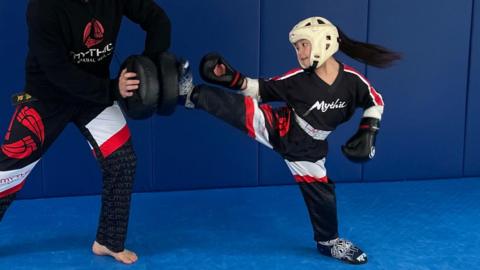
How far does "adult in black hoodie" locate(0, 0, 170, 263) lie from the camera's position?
8.51 feet

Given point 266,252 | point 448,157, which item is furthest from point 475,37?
point 266,252

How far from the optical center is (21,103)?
280 cm

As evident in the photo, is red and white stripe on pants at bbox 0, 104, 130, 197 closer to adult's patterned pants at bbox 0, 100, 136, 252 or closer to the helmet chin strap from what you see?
adult's patterned pants at bbox 0, 100, 136, 252

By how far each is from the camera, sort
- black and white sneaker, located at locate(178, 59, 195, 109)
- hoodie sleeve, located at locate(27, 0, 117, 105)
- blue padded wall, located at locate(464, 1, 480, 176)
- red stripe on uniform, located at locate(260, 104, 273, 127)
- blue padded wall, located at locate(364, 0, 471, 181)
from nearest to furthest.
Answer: hoodie sleeve, located at locate(27, 0, 117, 105), black and white sneaker, located at locate(178, 59, 195, 109), red stripe on uniform, located at locate(260, 104, 273, 127), blue padded wall, located at locate(364, 0, 471, 181), blue padded wall, located at locate(464, 1, 480, 176)

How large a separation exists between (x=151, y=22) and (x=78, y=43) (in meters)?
0.38

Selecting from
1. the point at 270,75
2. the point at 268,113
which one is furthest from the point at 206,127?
the point at 268,113

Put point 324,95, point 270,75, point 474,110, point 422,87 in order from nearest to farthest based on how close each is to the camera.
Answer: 1. point 324,95
2. point 270,75
3. point 422,87
4. point 474,110

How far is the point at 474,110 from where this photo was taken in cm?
432

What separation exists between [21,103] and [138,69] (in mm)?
599

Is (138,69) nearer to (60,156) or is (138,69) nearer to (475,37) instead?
(60,156)

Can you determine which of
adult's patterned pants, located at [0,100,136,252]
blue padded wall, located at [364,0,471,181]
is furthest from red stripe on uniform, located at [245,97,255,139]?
blue padded wall, located at [364,0,471,181]

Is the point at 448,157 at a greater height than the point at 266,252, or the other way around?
the point at 448,157

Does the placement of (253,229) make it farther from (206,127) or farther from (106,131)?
(106,131)

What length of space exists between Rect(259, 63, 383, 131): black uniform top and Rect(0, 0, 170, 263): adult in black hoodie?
0.64m
